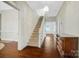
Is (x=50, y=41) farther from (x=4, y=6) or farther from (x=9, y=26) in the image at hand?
(x=4, y=6)

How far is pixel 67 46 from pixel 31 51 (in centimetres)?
72

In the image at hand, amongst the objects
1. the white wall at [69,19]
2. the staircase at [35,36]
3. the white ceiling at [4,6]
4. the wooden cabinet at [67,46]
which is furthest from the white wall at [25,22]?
the wooden cabinet at [67,46]

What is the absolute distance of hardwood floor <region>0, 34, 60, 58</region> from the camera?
7.11ft

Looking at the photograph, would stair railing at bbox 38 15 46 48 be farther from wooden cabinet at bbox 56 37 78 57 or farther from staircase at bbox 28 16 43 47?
wooden cabinet at bbox 56 37 78 57

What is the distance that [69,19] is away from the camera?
89.2 inches

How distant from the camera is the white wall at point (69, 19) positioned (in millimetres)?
2112

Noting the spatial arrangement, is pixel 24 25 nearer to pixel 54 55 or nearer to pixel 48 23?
pixel 48 23

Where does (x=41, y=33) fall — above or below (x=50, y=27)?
below

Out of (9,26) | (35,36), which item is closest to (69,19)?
(35,36)

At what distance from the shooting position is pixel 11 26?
221cm

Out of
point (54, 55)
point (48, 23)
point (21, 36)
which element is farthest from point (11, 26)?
point (54, 55)

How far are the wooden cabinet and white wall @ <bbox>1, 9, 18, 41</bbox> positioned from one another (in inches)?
35.4

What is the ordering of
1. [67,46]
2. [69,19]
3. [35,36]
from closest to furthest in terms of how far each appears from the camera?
[67,46], [69,19], [35,36]

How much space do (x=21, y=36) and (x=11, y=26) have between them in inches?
11.9
